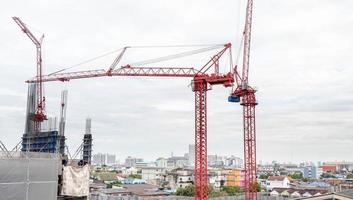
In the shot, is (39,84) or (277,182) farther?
(277,182)

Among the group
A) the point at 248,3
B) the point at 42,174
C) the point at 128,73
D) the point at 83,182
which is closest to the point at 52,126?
the point at 128,73

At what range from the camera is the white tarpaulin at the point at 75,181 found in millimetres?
21422

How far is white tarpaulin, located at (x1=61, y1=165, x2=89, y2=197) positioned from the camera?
21422 mm

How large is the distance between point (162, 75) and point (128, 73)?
5.41m

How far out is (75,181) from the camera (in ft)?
71.8

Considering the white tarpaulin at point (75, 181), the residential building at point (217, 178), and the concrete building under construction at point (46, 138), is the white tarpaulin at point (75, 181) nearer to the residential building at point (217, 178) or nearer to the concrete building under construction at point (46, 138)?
the concrete building under construction at point (46, 138)

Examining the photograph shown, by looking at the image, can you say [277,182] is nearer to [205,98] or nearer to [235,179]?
[235,179]

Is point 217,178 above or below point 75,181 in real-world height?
below

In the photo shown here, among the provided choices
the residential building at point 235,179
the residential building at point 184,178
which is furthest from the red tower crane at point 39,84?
the residential building at point 235,179

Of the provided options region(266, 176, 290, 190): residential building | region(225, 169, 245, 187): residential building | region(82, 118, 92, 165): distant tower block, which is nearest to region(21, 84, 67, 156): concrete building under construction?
region(82, 118, 92, 165): distant tower block

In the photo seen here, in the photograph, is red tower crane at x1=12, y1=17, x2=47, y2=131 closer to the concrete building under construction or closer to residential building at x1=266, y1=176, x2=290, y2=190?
the concrete building under construction

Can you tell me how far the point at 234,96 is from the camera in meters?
53.7

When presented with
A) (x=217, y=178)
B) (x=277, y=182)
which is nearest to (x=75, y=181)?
(x=277, y=182)

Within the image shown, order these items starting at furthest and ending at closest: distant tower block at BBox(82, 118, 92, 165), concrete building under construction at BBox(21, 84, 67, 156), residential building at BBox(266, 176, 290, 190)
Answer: residential building at BBox(266, 176, 290, 190) → concrete building under construction at BBox(21, 84, 67, 156) → distant tower block at BBox(82, 118, 92, 165)
